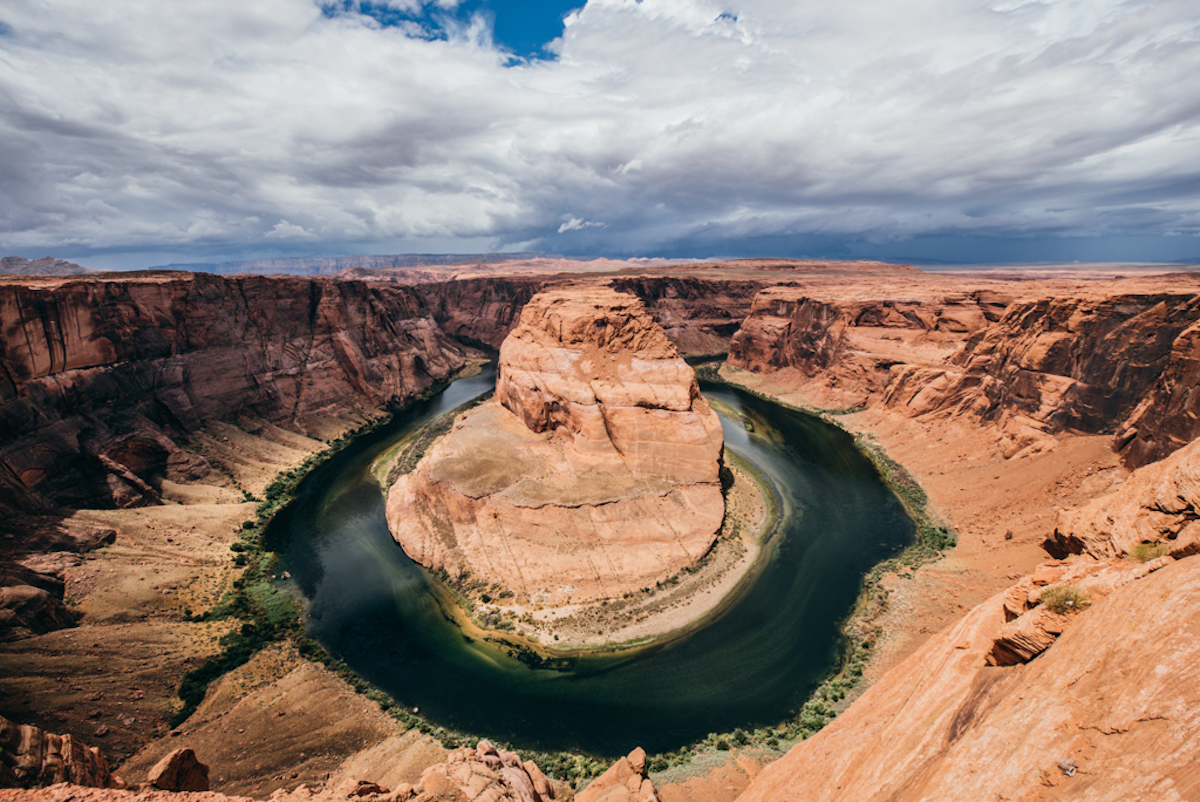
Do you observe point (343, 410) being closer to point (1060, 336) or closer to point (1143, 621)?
point (1143, 621)

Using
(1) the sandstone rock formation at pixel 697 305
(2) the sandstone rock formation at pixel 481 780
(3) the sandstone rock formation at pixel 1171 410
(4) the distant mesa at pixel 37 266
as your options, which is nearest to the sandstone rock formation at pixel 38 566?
(2) the sandstone rock formation at pixel 481 780

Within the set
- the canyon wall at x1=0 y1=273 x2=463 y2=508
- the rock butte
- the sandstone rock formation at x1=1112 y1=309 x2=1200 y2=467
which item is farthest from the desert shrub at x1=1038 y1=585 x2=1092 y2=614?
the canyon wall at x1=0 y1=273 x2=463 y2=508

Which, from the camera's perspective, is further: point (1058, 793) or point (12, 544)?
point (12, 544)

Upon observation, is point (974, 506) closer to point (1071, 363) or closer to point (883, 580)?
point (883, 580)

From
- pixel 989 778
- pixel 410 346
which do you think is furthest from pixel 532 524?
pixel 410 346

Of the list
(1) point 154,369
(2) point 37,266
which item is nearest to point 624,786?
(1) point 154,369

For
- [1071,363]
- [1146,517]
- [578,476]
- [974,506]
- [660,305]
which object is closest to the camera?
[1146,517]

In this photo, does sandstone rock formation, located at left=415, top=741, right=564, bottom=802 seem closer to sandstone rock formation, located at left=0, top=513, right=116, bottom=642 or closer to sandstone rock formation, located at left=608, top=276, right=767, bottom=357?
sandstone rock formation, located at left=0, top=513, right=116, bottom=642
